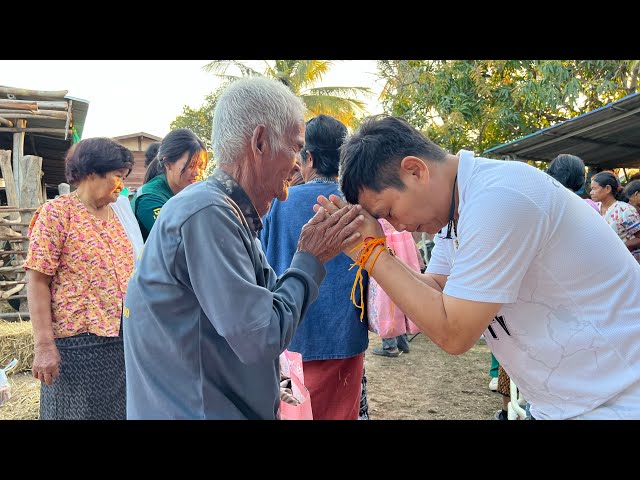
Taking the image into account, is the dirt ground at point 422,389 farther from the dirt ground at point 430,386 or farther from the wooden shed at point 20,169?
the wooden shed at point 20,169

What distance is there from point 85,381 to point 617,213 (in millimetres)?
5893

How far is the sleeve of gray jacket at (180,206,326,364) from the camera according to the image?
135 cm

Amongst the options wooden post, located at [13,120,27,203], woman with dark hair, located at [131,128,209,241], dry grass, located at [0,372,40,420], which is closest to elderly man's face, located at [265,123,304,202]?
woman with dark hair, located at [131,128,209,241]

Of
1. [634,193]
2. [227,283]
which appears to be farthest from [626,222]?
[227,283]

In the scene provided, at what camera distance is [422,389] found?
5871 mm

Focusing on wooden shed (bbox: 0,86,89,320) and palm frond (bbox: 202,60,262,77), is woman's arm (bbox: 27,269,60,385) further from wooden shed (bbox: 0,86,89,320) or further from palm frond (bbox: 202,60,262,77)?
palm frond (bbox: 202,60,262,77)

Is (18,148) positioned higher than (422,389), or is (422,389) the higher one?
(18,148)

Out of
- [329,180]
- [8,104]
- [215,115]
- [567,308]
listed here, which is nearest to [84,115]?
[8,104]

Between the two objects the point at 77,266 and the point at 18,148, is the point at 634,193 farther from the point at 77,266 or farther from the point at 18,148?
the point at 18,148

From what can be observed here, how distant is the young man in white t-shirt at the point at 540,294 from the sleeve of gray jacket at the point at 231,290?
0.47m

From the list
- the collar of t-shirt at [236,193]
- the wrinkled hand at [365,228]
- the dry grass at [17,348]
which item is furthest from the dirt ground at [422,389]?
the collar of t-shirt at [236,193]

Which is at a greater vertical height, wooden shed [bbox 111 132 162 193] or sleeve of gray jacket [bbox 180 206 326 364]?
wooden shed [bbox 111 132 162 193]

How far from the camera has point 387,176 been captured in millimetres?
1753

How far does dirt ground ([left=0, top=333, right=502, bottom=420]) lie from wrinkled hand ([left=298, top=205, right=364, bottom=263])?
3.57 m
